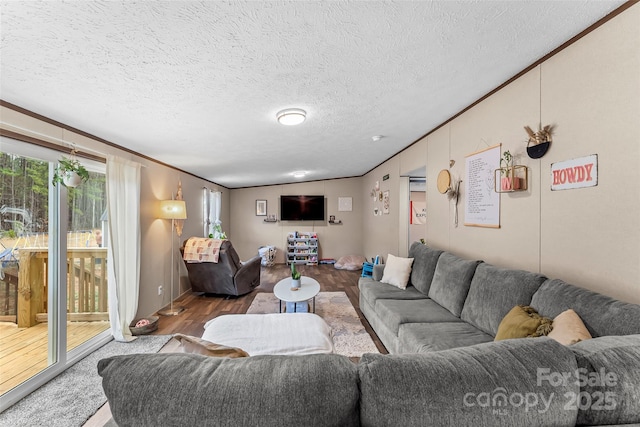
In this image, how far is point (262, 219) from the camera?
7684 millimetres

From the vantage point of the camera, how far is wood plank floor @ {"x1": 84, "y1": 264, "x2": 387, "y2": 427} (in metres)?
2.85

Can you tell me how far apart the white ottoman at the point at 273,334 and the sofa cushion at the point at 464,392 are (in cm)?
115

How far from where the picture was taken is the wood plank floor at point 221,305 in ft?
9.35

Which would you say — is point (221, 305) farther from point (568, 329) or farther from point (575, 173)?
point (575, 173)

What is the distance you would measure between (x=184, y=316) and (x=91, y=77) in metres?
3.05

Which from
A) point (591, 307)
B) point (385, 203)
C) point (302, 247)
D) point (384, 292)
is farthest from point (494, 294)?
point (302, 247)

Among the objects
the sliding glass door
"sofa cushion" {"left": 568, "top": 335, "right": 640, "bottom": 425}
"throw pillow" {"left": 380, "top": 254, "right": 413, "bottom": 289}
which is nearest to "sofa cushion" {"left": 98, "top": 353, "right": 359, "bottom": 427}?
"sofa cushion" {"left": 568, "top": 335, "right": 640, "bottom": 425}

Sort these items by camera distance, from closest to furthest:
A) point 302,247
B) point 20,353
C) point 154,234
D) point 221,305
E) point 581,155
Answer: point 581,155 → point 20,353 → point 154,234 → point 221,305 → point 302,247

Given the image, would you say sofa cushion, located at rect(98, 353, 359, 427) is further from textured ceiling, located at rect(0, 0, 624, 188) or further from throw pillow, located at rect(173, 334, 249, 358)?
textured ceiling, located at rect(0, 0, 624, 188)

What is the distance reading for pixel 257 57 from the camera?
62.5 inches

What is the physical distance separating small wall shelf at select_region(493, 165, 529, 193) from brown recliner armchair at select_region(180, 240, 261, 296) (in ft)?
11.9

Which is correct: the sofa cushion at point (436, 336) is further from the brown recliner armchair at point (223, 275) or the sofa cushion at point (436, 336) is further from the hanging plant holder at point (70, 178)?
the hanging plant holder at point (70, 178)

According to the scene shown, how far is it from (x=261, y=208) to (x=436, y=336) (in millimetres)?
6364

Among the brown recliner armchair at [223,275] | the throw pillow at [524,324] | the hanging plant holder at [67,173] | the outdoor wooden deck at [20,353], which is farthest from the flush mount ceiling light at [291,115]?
the outdoor wooden deck at [20,353]
